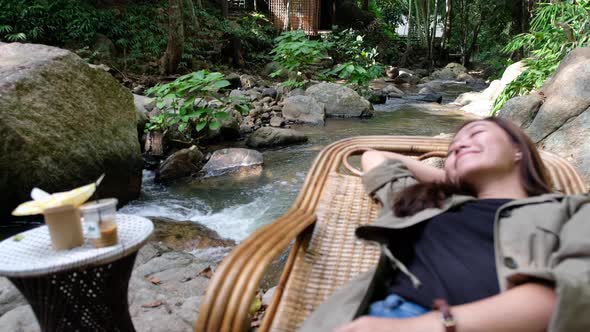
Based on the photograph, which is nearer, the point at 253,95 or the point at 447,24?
the point at 253,95

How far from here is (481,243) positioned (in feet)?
4.28

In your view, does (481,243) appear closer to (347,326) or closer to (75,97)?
(347,326)

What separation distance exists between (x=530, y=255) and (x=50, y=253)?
156cm

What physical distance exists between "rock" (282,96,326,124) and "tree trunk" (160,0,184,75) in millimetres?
3392

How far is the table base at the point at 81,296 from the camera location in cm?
150

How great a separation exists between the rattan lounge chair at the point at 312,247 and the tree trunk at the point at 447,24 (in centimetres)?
2182

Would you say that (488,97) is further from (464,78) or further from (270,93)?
(464,78)

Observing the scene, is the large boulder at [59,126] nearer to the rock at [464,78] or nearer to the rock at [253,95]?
the rock at [253,95]

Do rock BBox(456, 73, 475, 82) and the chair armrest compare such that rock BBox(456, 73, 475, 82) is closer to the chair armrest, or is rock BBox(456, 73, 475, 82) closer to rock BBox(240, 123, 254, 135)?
rock BBox(240, 123, 254, 135)

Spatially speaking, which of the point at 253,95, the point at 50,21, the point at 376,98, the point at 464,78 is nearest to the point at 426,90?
the point at 376,98

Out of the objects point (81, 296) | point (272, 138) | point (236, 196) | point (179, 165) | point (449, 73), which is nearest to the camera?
point (81, 296)

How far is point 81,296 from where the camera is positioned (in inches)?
62.0

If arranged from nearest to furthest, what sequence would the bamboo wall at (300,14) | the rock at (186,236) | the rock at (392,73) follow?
the rock at (186,236), the rock at (392,73), the bamboo wall at (300,14)

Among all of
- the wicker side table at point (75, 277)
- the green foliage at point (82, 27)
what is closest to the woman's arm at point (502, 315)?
the wicker side table at point (75, 277)
